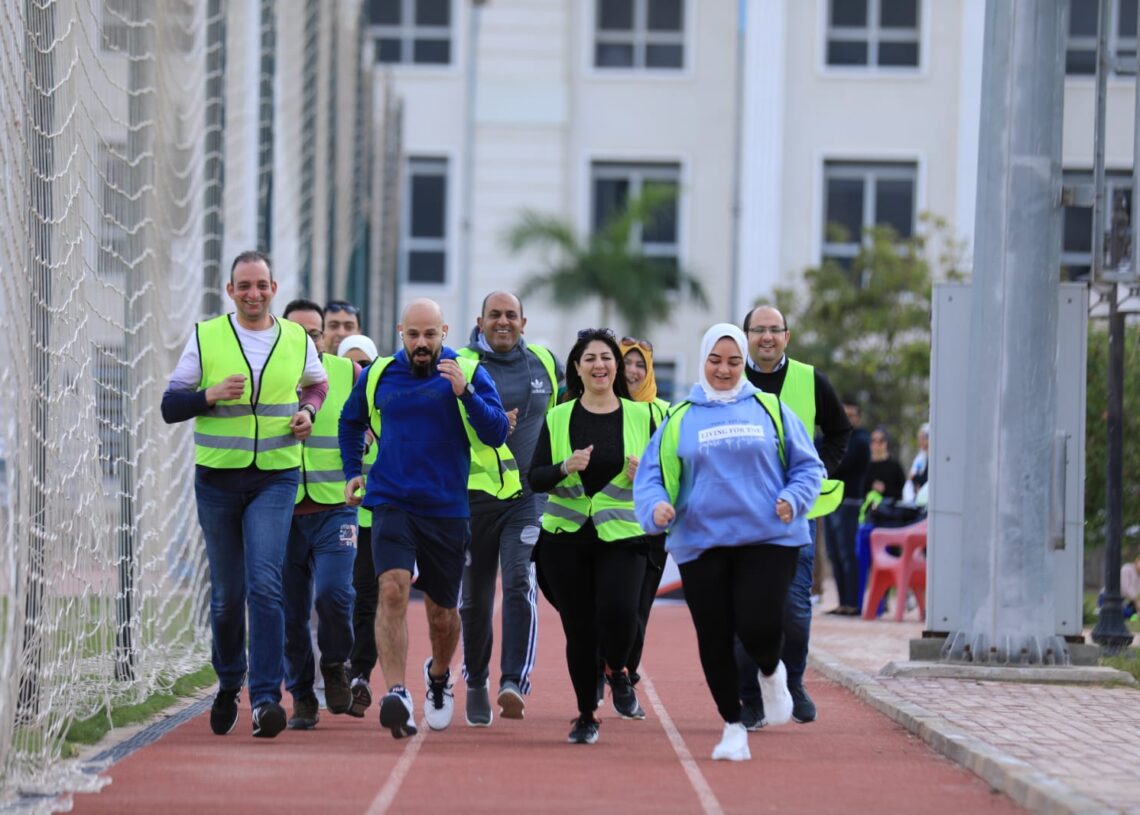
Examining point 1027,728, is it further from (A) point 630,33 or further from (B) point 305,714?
(A) point 630,33

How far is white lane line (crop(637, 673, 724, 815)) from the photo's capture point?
8609 millimetres

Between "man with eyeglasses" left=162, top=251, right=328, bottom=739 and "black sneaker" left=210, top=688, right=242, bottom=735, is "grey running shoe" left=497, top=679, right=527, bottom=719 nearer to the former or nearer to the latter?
"man with eyeglasses" left=162, top=251, right=328, bottom=739

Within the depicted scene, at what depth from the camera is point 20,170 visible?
8.98 metres

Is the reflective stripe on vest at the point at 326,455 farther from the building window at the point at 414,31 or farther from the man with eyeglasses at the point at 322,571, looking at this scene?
the building window at the point at 414,31

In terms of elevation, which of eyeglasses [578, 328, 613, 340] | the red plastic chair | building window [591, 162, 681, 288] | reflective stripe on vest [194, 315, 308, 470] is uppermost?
building window [591, 162, 681, 288]

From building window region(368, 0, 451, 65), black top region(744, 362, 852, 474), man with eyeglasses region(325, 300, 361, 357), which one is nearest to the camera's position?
black top region(744, 362, 852, 474)

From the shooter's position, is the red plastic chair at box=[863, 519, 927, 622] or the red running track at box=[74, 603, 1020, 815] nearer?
the red running track at box=[74, 603, 1020, 815]

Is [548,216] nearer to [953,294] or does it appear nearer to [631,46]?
[631,46]

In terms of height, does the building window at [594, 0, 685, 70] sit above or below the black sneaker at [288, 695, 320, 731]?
above

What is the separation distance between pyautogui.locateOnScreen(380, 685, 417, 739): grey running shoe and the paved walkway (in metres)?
2.38

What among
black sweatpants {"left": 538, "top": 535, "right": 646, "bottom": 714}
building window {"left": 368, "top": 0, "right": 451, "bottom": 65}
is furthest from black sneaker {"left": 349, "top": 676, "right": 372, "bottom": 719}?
building window {"left": 368, "top": 0, "right": 451, "bottom": 65}

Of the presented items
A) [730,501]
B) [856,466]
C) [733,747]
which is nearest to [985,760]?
[733,747]

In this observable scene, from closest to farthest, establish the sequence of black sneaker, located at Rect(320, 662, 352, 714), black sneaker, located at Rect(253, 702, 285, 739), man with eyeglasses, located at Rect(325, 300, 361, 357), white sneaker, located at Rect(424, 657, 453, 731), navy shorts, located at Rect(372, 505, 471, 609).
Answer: black sneaker, located at Rect(253, 702, 285, 739), navy shorts, located at Rect(372, 505, 471, 609), white sneaker, located at Rect(424, 657, 453, 731), black sneaker, located at Rect(320, 662, 352, 714), man with eyeglasses, located at Rect(325, 300, 361, 357)

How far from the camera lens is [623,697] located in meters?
11.9
